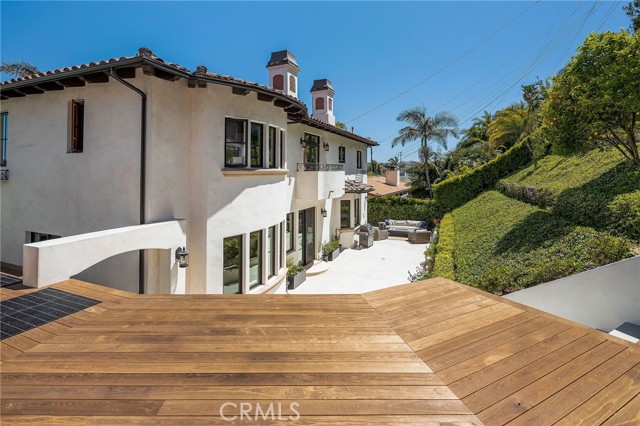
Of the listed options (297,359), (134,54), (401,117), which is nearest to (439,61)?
(401,117)

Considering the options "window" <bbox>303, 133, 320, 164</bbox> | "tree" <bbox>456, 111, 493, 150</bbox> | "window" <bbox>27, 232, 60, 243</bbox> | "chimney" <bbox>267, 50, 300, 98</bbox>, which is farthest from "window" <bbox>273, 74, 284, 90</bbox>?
Result: "tree" <bbox>456, 111, 493, 150</bbox>

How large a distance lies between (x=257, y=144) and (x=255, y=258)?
3574 millimetres

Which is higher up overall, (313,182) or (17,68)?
(17,68)

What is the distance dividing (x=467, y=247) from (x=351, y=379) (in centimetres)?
1065

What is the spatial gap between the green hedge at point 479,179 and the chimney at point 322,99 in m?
12.2

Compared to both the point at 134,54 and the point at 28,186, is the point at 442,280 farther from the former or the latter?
the point at 28,186

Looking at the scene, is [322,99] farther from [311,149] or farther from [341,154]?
[311,149]

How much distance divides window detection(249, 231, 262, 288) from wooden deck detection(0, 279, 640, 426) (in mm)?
5231

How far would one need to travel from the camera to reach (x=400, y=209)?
29703 mm

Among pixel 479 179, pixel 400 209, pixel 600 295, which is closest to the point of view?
pixel 600 295

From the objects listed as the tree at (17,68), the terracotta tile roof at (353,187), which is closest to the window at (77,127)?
the terracotta tile roof at (353,187)

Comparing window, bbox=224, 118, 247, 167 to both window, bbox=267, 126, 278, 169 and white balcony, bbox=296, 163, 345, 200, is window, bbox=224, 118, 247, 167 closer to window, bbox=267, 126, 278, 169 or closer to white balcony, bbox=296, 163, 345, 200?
window, bbox=267, 126, 278, 169

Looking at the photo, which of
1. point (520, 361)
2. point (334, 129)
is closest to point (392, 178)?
point (334, 129)

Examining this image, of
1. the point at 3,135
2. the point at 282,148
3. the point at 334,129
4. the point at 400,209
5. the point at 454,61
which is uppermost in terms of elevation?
the point at 454,61
